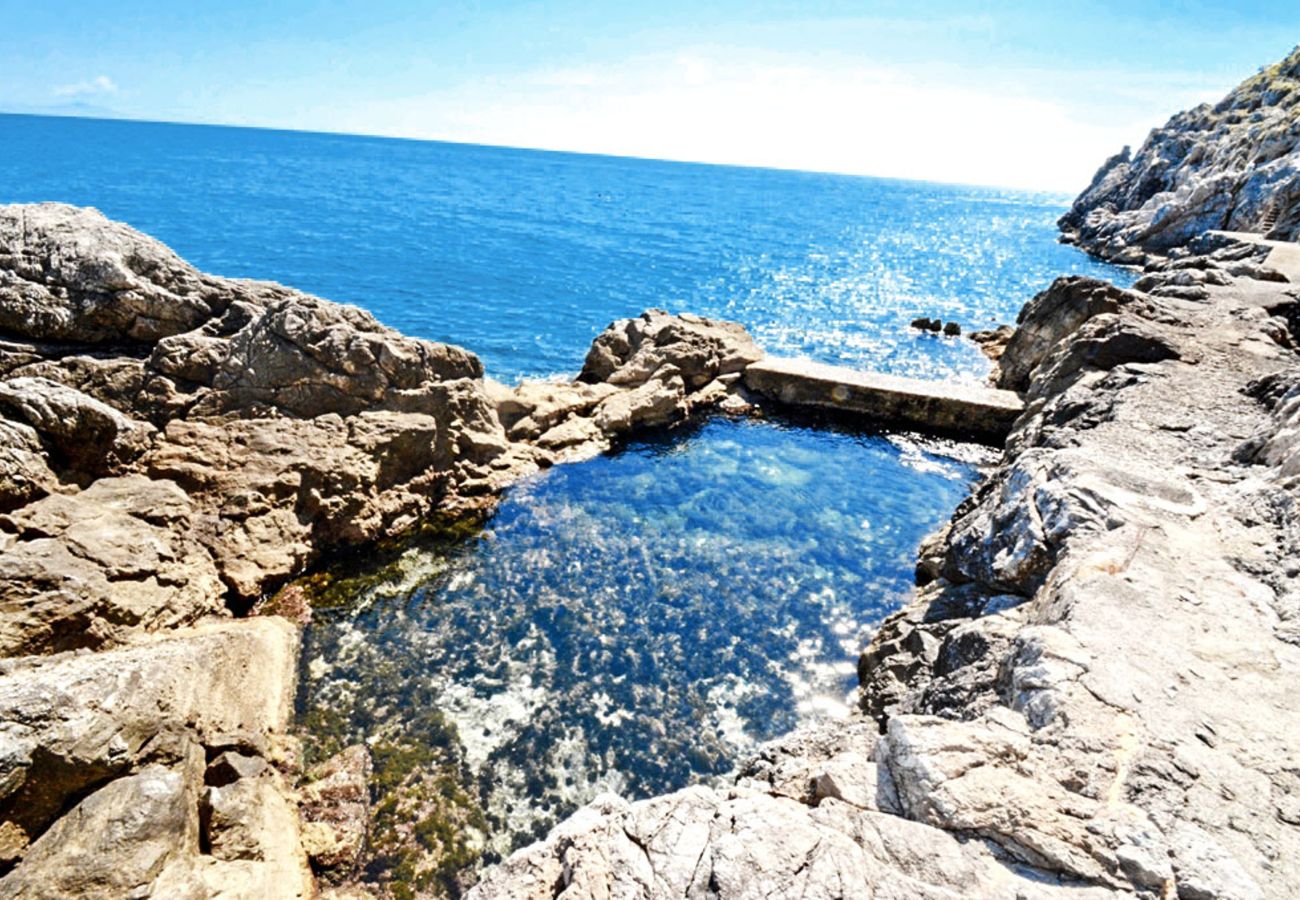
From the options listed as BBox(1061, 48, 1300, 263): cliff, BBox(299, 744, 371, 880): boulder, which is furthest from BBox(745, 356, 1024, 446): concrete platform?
BBox(1061, 48, 1300, 263): cliff

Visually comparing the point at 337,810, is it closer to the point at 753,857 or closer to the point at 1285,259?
the point at 753,857

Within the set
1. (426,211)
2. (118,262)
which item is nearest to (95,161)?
(426,211)

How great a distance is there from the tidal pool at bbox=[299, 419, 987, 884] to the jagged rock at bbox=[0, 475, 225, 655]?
9.88ft

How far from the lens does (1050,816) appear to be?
5.70 m

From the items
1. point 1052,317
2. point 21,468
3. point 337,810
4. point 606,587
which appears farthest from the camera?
point 1052,317

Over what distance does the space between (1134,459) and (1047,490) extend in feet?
10.1

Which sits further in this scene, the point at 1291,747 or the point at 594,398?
the point at 594,398

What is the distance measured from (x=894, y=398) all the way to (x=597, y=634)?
2057cm

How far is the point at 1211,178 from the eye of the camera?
65.9m

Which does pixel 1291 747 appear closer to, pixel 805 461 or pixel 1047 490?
pixel 1047 490

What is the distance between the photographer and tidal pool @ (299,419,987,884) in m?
12.1

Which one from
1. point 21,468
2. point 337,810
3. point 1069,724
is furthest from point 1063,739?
point 21,468

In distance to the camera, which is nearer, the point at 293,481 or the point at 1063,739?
the point at 1063,739

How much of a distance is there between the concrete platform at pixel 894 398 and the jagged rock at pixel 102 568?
25.1m
